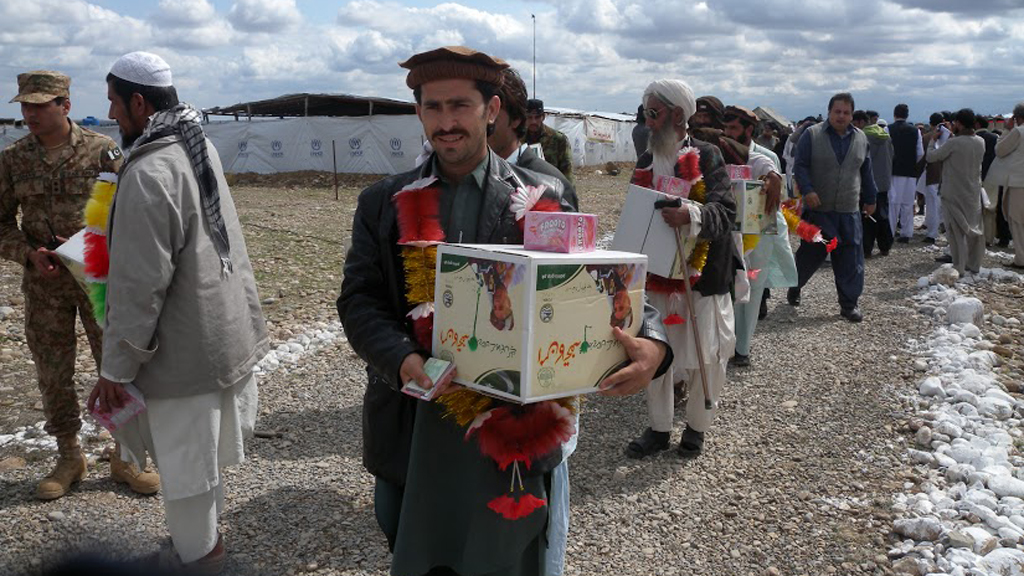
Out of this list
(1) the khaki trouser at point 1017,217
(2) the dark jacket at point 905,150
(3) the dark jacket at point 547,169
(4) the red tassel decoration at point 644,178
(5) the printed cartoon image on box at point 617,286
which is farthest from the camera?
(2) the dark jacket at point 905,150

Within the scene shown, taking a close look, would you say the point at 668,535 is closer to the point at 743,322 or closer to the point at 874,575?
the point at 874,575

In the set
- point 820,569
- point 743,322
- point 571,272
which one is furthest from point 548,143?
point 571,272

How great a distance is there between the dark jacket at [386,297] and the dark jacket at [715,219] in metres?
2.16

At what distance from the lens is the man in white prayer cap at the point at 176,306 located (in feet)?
9.93

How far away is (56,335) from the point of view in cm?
435

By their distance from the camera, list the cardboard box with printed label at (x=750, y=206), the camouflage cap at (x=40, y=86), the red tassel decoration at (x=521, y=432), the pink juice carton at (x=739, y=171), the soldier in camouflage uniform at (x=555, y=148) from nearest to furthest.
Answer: the red tassel decoration at (x=521, y=432), the camouflage cap at (x=40, y=86), the cardboard box with printed label at (x=750, y=206), the pink juice carton at (x=739, y=171), the soldier in camouflage uniform at (x=555, y=148)

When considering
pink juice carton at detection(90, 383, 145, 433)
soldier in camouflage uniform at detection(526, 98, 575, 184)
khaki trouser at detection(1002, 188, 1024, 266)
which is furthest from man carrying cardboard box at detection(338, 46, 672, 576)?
khaki trouser at detection(1002, 188, 1024, 266)

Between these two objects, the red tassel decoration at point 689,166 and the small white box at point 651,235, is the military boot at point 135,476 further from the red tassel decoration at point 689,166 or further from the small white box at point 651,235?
the red tassel decoration at point 689,166

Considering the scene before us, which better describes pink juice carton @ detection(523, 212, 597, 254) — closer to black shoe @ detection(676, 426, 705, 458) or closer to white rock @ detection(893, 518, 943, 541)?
white rock @ detection(893, 518, 943, 541)

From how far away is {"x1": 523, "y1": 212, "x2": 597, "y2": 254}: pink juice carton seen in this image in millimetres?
2000

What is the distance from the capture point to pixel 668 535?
4.06 metres

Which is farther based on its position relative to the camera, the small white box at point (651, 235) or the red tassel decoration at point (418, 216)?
the small white box at point (651, 235)

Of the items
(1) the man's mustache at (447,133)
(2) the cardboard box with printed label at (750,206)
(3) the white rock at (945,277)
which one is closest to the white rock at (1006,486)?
(2) the cardboard box with printed label at (750,206)

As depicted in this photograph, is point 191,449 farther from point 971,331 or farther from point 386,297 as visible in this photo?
point 971,331
